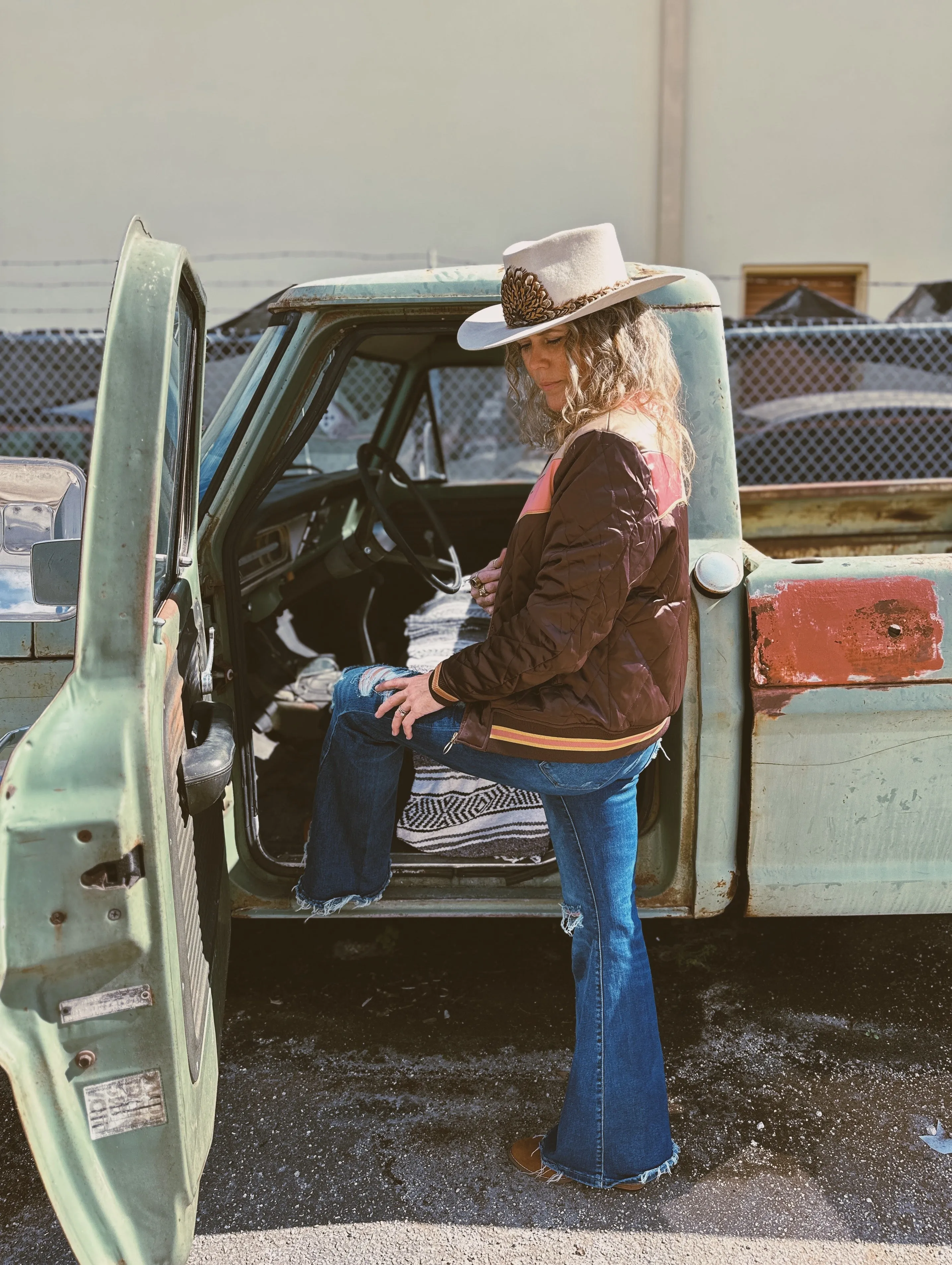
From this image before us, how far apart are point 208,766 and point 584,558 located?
74 centimetres

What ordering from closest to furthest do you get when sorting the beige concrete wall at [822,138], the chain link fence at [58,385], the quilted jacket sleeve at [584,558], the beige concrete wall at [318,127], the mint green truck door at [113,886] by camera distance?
the mint green truck door at [113,886] < the quilted jacket sleeve at [584,558] < the chain link fence at [58,385] < the beige concrete wall at [318,127] < the beige concrete wall at [822,138]

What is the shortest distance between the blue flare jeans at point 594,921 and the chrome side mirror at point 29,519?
26.3 inches

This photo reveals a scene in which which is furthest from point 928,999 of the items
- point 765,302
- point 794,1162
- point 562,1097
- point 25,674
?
point 765,302

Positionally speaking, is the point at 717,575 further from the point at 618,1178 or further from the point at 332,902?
the point at 618,1178

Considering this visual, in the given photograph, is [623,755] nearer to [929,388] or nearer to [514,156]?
[929,388]

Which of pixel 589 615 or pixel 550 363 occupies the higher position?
pixel 550 363

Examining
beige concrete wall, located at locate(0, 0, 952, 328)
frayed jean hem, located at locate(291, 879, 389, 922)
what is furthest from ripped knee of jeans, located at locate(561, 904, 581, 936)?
beige concrete wall, located at locate(0, 0, 952, 328)

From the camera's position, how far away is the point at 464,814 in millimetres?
2719

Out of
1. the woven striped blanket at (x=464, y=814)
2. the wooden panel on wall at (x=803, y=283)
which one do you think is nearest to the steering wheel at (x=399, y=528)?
the woven striped blanket at (x=464, y=814)

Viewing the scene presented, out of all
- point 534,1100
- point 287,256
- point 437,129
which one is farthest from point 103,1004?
point 437,129

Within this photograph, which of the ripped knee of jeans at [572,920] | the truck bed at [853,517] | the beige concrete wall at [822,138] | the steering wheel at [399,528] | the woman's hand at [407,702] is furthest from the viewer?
the beige concrete wall at [822,138]

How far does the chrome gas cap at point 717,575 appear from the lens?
2.11 meters

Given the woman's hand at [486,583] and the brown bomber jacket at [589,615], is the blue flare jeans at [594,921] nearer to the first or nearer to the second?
the brown bomber jacket at [589,615]

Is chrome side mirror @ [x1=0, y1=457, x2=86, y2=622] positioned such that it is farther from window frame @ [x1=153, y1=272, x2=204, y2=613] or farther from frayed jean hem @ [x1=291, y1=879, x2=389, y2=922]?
frayed jean hem @ [x1=291, y1=879, x2=389, y2=922]
